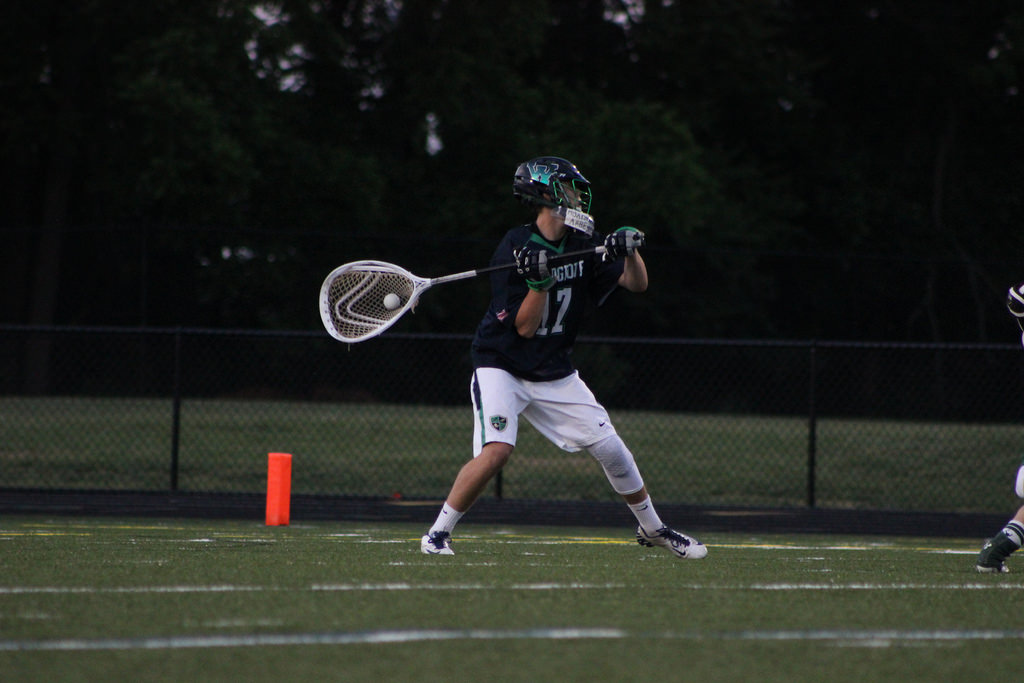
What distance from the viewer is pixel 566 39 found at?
32.1 metres

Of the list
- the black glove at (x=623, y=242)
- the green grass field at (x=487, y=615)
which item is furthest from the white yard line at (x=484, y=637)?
the black glove at (x=623, y=242)

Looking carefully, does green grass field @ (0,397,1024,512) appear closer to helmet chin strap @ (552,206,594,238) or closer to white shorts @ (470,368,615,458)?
white shorts @ (470,368,615,458)

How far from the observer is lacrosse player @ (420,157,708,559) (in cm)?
726

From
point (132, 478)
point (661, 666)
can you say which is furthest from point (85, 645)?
point (132, 478)

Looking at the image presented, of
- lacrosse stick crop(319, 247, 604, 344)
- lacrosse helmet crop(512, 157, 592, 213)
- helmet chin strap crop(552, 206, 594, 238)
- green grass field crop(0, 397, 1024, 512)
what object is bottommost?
green grass field crop(0, 397, 1024, 512)

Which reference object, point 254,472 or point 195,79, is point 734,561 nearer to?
point 254,472

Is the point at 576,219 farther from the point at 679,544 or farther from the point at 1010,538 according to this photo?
the point at 1010,538

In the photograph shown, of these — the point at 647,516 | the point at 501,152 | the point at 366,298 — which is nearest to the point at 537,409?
the point at 647,516

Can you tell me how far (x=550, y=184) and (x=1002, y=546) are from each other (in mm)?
3046

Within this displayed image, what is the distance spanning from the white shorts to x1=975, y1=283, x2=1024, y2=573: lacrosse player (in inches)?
81.8

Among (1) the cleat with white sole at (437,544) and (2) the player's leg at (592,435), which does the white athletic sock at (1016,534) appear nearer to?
(2) the player's leg at (592,435)

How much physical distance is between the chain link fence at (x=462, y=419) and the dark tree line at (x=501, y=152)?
1135 millimetres

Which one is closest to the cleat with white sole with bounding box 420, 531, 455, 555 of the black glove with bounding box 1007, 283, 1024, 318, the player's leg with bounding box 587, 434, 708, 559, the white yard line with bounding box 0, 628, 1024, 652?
the player's leg with bounding box 587, 434, 708, 559

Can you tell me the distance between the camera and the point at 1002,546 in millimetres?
6832
